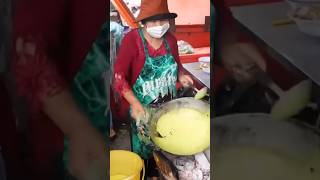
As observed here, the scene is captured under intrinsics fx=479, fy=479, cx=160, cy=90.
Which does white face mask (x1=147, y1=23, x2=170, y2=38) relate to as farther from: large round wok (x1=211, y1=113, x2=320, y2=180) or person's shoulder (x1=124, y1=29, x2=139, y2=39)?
large round wok (x1=211, y1=113, x2=320, y2=180)

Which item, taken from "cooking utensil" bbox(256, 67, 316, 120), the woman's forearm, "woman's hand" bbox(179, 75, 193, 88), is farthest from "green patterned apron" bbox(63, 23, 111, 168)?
"cooking utensil" bbox(256, 67, 316, 120)

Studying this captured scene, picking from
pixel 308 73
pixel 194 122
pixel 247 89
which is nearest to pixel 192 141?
pixel 194 122

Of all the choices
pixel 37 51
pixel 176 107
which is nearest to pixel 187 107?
pixel 176 107

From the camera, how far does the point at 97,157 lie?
877 mm

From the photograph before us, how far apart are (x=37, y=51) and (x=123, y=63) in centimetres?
15

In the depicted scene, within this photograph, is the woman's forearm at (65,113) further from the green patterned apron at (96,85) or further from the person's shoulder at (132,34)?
the person's shoulder at (132,34)

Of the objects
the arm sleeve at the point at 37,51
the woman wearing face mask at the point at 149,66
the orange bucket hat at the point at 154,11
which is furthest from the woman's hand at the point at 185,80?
the arm sleeve at the point at 37,51

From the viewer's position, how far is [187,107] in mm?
862

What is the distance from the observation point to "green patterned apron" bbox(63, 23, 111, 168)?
33.4 inches

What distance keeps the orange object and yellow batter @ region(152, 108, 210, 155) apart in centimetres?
17

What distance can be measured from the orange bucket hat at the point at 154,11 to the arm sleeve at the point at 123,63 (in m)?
0.04

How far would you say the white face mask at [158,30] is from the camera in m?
0.85

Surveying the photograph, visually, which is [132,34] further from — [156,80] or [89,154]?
[89,154]

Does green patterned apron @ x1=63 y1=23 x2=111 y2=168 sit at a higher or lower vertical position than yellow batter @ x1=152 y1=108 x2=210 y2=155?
higher
